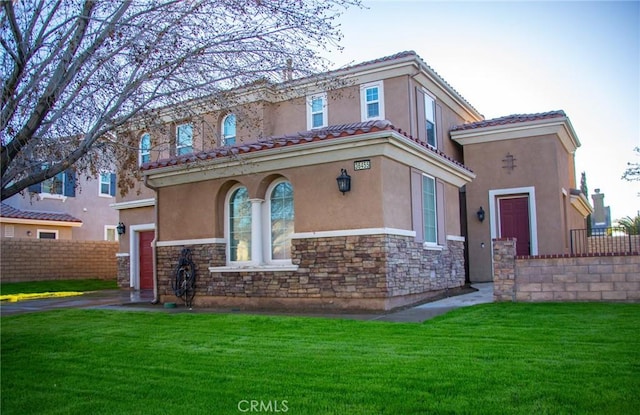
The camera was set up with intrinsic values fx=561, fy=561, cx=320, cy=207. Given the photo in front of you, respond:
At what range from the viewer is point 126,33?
789 cm

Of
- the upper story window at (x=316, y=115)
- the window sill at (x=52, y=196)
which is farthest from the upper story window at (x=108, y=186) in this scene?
the upper story window at (x=316, y=115)

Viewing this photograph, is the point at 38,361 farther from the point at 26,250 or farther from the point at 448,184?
the point at 26,250

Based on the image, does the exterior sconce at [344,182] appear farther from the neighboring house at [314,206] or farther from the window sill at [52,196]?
the window sill at [52,196]

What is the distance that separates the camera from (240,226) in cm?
1287

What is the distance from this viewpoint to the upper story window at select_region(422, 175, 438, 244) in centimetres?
1282

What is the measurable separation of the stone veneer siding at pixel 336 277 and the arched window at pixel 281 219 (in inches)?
23.6

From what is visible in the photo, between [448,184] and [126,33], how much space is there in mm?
8990

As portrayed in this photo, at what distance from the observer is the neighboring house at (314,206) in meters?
10.7

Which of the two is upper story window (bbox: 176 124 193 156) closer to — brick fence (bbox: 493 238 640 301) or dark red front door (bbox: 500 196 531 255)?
brick fence (bbox: 493 238 640 301)

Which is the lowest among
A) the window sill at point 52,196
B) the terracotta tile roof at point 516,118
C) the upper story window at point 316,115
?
the window sill at point 52,196

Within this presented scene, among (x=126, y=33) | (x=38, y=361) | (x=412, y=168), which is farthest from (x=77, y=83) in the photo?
(x=412, y=168)

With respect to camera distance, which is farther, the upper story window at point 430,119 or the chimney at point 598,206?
the chimney at point 598,206

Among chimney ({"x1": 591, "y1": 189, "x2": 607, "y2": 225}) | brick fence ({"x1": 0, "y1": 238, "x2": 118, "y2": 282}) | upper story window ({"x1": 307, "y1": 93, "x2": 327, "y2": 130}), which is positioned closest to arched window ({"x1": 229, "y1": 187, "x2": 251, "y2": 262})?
upper story window ({"x1": 307, "y1": 93, "x2": 327, "y2": 130})

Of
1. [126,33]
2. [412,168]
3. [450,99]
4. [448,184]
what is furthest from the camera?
[450,99]
